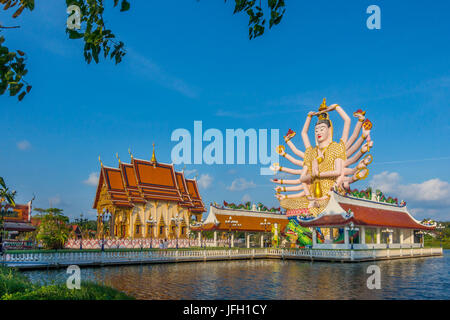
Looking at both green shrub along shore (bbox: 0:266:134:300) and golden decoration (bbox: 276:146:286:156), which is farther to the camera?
golden decoration (bbox: 276:146:286:156)

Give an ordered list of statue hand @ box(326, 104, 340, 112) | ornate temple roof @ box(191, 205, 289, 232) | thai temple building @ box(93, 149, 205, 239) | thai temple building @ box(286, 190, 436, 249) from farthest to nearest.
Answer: thai temple building @ box(93, 149, 205, 239)
statue hand @ box(326, 104, 340, 112)
ornate temple roof @ box(191, 205, 289, 232)
thai temple building @ box(286, 190, 436, 249)

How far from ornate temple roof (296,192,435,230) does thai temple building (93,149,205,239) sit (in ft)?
70.8

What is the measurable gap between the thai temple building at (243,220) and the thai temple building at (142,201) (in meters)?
9.11

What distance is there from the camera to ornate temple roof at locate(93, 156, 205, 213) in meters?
51.0

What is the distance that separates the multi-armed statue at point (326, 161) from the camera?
3772 cm

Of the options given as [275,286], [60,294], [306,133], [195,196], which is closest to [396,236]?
[306,133]

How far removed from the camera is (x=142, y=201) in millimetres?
51219

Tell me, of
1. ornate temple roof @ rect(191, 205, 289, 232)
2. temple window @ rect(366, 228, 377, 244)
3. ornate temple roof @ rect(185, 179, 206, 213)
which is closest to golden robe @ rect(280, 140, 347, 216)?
ornate temple roof @ rect(191, 205, 289, 232)

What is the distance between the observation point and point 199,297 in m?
13.5

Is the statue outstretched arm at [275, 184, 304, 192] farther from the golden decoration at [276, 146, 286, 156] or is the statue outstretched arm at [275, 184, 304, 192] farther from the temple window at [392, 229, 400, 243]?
the temple window at [392, 229, 400, 243]

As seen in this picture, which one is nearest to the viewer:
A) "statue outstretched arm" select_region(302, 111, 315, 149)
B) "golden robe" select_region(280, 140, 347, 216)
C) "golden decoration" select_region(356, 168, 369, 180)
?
"golden decoration" select_region(356, 168, 369, 180)

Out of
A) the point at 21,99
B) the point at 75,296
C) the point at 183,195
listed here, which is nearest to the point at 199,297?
the point at 75,296

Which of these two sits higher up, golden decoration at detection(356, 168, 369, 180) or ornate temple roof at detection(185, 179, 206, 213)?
golden decoration at detection(356, 168, 369, 180)

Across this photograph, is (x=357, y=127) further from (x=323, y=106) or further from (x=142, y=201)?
(x=142, y=201)
